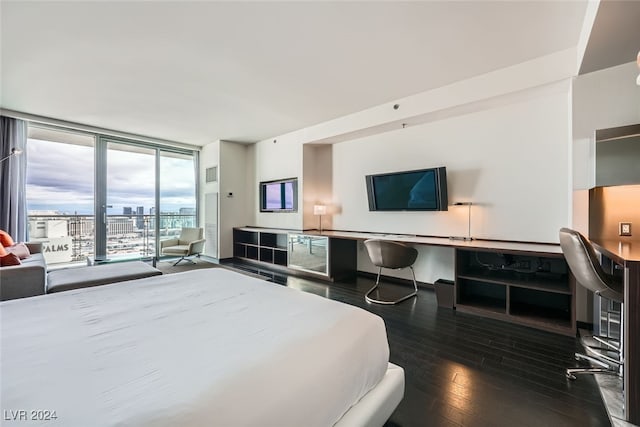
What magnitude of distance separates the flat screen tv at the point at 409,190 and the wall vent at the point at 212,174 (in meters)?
3.60

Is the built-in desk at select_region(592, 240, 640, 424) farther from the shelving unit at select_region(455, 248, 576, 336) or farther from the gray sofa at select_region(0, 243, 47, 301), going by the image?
the gray sofa at select_region(0, 243, 47, 301)

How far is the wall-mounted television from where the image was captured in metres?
5.47

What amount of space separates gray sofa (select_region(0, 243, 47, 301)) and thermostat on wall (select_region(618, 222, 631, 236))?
5318mm

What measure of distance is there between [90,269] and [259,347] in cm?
322

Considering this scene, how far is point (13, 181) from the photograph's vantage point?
4.33m

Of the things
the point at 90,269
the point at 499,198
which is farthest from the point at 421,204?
the point at 90,269

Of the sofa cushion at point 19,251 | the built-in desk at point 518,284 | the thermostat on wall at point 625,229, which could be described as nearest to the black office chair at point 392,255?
the built-in desk at point 518,284

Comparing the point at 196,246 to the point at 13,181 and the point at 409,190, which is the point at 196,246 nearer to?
the point at 13,181

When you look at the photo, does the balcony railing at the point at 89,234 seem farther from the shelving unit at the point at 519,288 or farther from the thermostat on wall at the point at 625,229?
the thermostat on wall at the point at 625,229

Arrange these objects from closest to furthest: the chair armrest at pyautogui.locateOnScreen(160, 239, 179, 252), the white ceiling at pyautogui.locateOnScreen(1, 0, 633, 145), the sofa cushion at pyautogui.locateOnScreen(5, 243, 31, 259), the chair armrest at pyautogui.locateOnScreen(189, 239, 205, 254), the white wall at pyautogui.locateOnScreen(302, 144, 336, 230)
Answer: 1. the white ceiling at pyautogui.locateOnScreen(1, 0, 633, 145)
2. the sofa cushion at pyautogui.locateOnScreen(5, 243, 31, 259)
3. the white wall at pyautogui.locateOnScreen(302, 144, 336, 230)
4. the chair armrest at pyautogui.locateOnScreen(189, 239, 205, 254)
5. the chair armrest at pyautogui.locateOnScreen(160, 239, 179, 252)

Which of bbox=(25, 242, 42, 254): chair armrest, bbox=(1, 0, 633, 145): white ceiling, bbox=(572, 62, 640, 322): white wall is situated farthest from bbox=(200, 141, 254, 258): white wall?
bbox=(572, 62, 640, 322): white wall

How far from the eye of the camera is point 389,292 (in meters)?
3.76

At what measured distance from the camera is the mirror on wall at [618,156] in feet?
7.29

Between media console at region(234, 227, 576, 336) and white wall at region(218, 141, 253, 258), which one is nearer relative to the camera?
media console at region(234, 227, 576, 336)
